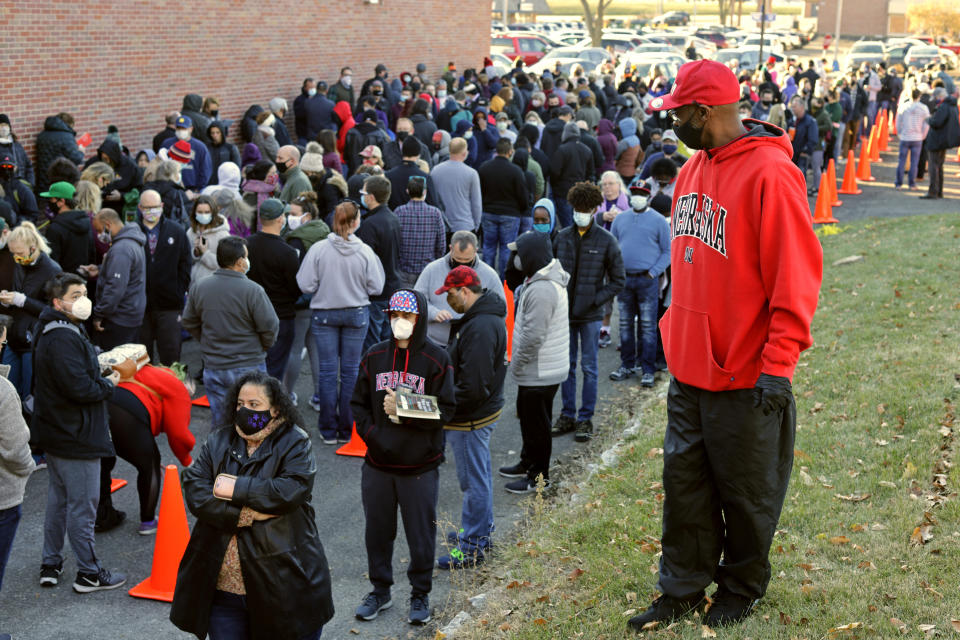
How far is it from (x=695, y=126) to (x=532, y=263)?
4.33 m

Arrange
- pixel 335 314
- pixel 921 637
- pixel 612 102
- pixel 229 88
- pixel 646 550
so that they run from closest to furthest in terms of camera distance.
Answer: pixel 921 637, pixel 646 550, pixel 335 314, pixel 229 88, pixel 612 102

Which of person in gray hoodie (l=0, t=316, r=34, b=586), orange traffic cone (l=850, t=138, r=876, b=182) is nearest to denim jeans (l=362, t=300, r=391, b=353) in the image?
person in gray hoodie (l=0, t=316, r=34, b=586)

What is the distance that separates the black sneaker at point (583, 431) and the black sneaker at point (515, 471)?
1018 mm

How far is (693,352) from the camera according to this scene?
4348mm

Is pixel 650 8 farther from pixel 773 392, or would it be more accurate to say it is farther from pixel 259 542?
pixel 773 392

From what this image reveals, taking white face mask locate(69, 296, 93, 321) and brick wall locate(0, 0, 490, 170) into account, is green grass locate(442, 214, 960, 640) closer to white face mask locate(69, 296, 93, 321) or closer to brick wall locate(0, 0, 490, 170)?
white face mask locate(69, 296, 93, 321)

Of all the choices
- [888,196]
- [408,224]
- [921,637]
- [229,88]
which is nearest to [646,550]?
[921,637]

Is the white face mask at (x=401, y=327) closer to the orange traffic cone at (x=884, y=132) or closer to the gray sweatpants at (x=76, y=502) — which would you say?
the gray sweatpants at (x=76, y=502)

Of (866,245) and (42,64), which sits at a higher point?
(42,64)

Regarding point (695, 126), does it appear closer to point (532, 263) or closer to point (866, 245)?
point (532, 263)

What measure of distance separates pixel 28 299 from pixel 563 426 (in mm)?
4867

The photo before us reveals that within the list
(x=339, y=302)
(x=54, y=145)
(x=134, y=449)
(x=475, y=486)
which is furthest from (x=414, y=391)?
(x=54, y=145)

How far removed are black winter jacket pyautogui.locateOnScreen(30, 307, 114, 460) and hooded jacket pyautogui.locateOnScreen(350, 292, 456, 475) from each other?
1.81 metres

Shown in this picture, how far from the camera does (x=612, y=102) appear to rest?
24.0 m
